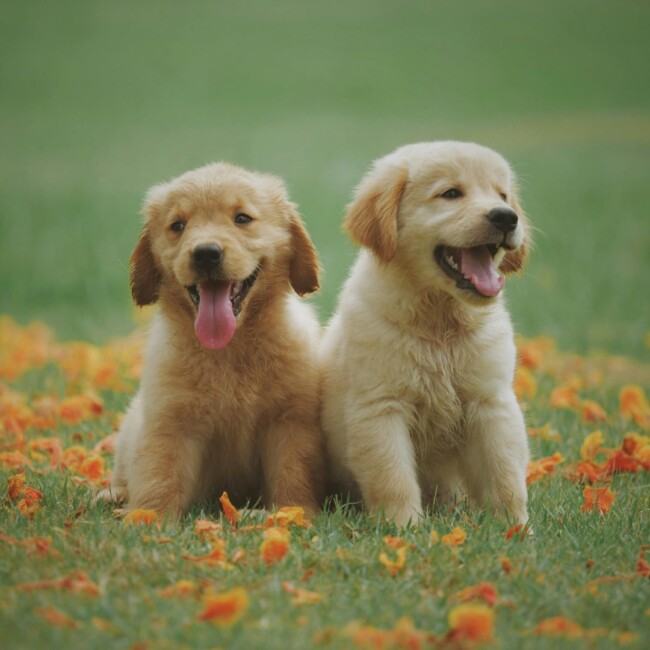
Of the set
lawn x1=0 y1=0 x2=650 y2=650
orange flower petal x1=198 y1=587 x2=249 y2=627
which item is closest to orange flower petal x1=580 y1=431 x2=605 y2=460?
lawn x1=0 y1=0 x2=650 y2=650

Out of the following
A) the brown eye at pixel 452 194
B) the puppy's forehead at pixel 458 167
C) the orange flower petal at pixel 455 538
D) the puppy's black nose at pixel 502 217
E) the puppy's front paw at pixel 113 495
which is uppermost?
the puppy's forehead at pixel 458 167

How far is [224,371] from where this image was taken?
407 cm

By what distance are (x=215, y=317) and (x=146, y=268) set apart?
1.72 ft

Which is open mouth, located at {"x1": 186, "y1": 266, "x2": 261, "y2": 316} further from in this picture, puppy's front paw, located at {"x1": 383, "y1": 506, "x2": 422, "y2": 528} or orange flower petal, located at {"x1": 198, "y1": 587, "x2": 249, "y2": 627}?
orange flower petal, located at {"x1": 198, "y1": 587, "x2": 249, "y2": 627}

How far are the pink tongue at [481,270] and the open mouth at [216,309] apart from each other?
0.85 m

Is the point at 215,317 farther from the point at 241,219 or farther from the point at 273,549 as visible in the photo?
the point at 273,549

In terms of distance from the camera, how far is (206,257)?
12.7 ft

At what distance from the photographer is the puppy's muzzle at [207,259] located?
3854mm

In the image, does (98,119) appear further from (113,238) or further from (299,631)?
(299,631)

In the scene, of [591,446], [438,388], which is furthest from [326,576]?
[591,446]

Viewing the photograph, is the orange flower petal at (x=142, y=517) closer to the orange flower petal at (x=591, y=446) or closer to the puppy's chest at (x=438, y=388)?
the puppy's chest at (x=438, y=388)

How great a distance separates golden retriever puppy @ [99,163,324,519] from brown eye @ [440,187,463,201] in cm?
65

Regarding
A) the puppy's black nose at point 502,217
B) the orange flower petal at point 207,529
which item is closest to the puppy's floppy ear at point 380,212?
the puppy's black nose at point 502,217

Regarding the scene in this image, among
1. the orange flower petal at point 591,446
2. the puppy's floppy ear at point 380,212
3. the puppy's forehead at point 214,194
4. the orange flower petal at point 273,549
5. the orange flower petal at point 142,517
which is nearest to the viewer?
the orange flower petal at point 273,549
